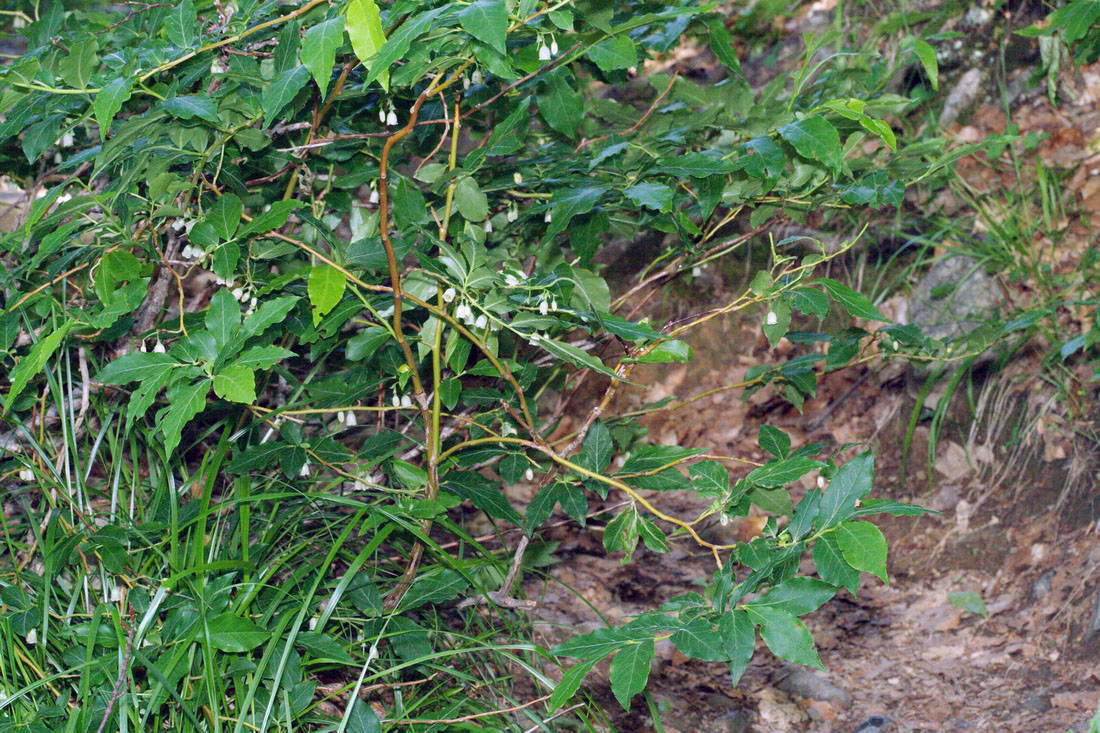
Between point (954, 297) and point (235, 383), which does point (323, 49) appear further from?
point (954, 297)

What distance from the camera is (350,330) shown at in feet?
5.53

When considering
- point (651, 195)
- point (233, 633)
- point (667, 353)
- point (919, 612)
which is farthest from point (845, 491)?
point (919, 612)

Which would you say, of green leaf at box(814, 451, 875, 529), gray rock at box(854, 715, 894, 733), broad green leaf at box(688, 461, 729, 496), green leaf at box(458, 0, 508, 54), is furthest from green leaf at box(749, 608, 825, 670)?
gray rock at box(854, 715, 894, 733)

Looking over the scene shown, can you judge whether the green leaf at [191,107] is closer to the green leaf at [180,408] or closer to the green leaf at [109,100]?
the green leaf at [109,100]

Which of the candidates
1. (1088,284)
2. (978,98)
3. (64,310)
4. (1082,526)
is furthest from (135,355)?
(978,98)

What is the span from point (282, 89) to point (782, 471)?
827mm

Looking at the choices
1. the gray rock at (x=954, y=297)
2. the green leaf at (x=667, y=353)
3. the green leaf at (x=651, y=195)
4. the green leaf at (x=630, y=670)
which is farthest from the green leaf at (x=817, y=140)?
the gray rock at (x=954, y=297)

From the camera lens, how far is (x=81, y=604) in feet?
4.88

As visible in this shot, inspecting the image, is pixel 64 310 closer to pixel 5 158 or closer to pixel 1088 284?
pixel 5 158

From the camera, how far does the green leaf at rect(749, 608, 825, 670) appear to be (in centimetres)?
96

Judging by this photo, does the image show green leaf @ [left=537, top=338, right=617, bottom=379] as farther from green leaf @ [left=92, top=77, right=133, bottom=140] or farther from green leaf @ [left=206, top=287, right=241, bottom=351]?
green leaf @ [left=92, top=77, right=133, bottom=140]

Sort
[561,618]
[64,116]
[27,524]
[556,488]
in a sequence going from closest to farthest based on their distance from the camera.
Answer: [64,116], [556,488], [27,524], [561,618]

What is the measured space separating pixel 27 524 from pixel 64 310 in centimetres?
48

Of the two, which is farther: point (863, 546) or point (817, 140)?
point (817, 140)
